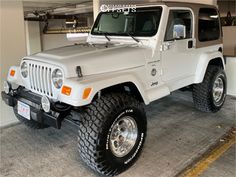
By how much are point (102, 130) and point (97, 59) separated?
75 centimetres

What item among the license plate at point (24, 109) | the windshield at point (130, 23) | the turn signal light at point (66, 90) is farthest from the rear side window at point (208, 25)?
the license plate at point (24, 109)

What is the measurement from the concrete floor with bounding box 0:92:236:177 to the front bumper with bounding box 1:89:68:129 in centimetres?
58

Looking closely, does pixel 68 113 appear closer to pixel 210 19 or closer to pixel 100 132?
pixel 100 132

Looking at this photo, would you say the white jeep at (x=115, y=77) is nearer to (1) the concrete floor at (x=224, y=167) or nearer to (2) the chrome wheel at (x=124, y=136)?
(2) the chrome wheel at (x=124, y=136)

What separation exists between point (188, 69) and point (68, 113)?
81.6 inches

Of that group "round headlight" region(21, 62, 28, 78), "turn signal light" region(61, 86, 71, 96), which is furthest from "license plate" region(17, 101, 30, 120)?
"turn signal light" region(61, 86, 71, 96)

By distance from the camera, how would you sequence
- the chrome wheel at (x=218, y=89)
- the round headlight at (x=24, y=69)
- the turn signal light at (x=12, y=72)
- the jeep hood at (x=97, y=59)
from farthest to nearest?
1. the chrome wheel at (x=218, y=89)
2. the turn signal light at (x=12, y=72)
3. the round headlight at (x=24, y=69)
4. the jeep hood at (x=97, y=59)

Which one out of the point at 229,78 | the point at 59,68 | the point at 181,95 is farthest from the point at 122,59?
the point at 229,78

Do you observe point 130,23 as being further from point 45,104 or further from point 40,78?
point 45,104

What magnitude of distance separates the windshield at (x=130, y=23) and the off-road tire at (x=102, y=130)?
112 centimetres

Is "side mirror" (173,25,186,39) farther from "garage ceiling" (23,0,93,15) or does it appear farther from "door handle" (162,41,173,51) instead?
"garage ceiling" (23,0,93,15)

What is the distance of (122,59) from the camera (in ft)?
9.32

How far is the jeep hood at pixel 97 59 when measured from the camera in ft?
8.34

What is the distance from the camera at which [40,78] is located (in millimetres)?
2691
